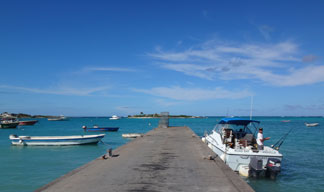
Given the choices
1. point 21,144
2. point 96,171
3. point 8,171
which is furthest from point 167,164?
point 21,144

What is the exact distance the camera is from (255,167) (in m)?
13.1

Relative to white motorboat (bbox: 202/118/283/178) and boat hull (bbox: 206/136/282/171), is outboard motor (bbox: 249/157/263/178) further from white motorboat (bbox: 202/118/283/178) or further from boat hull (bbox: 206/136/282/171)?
boat hull (bbox: 206/136/282/171)

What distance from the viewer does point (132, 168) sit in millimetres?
9961

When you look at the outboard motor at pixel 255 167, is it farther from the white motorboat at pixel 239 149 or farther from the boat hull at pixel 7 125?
the boat hull at pixel 7 125

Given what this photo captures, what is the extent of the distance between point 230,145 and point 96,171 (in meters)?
8.80

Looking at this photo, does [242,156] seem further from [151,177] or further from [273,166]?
[151,177]

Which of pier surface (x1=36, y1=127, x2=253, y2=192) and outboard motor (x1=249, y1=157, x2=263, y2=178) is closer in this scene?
pier surface (x1=36, y1=127, x2=253, y2=192)

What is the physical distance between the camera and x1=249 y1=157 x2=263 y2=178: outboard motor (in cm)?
1302

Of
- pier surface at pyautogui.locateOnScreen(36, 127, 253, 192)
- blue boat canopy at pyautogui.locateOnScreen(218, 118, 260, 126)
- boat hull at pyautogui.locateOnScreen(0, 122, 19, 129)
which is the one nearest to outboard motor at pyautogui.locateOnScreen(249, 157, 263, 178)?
pier surface at pyautogui.locateOnScreen(36, 127, 253, 192)

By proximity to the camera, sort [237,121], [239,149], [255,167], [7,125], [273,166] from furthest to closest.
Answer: [7,125] < [237,121] < [239,149] < [273,166] < [255,167]

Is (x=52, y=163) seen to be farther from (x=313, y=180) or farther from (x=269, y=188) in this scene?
(x=313, y=180)

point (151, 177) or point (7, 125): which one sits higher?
point (151, 177)

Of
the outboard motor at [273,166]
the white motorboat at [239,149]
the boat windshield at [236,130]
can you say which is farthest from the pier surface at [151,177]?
the boat windshield at [236,130]

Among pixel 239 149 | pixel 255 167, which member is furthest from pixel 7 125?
pixel 255 167
